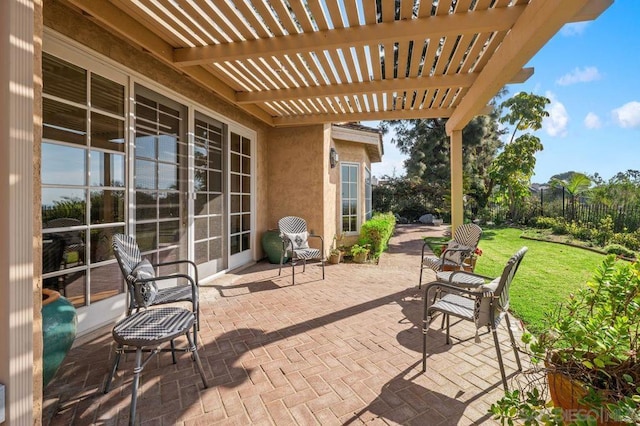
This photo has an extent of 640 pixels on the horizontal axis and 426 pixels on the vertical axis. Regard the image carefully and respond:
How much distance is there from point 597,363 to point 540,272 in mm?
5079

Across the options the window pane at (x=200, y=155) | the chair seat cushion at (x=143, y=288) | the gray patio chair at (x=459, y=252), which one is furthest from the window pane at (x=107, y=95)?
the gray patio chair at (x=459, y=252)

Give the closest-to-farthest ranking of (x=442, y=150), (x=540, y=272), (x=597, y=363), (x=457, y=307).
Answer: (x=597, y=363) < (x=457, y=307) < (x=540, y=272) < (x=442, y=150)

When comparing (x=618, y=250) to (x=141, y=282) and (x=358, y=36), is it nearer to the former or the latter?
(x=358, y=36)

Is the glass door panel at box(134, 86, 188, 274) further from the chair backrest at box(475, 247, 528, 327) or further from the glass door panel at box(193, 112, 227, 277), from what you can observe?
the chair backrest at box(475, 247, 528, 327)

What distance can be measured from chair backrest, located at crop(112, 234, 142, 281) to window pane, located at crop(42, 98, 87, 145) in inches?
43.4

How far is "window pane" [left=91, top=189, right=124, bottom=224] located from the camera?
9.75ft

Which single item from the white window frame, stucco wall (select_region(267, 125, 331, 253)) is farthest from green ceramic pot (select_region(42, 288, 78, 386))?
the white window frame

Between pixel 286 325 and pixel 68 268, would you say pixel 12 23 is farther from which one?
pixel 286 325

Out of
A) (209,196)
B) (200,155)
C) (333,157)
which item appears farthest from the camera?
(333,157)

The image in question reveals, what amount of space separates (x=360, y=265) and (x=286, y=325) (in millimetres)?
3291

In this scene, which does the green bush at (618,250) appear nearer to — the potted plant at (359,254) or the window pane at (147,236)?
the potted plant at (359,254)

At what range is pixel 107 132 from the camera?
3.09m

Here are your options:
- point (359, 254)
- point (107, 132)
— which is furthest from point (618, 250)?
point (107, 132)
